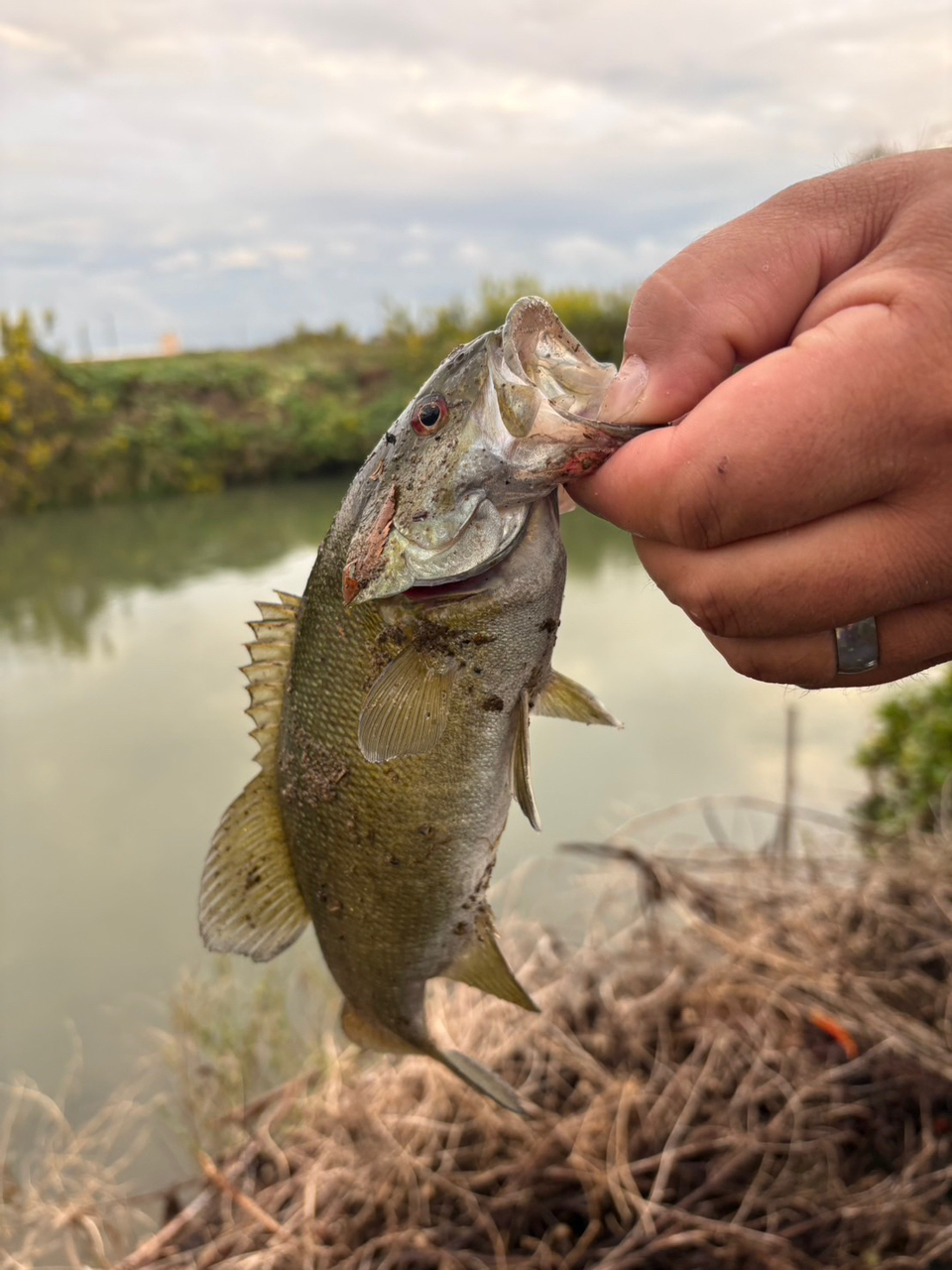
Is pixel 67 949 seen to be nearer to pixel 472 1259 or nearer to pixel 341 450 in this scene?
pixel 472 1259

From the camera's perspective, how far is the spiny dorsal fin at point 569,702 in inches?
64.6

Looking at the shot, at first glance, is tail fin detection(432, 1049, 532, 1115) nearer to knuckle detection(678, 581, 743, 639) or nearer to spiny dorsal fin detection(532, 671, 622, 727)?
spiny dorsal fin detection(532, 671, 622, 727)

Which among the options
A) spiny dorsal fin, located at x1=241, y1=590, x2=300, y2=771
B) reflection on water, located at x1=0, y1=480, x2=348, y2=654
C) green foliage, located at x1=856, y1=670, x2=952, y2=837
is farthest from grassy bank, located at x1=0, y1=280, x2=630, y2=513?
spiny dorsal fin, located at x1=241, y1=590, x2=300, y2=771

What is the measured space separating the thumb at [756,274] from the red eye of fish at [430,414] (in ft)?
1.08

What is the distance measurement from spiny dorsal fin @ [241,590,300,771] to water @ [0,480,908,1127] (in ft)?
4.22

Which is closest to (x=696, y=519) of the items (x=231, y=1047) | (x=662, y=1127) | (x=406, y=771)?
(x=406, y=771)

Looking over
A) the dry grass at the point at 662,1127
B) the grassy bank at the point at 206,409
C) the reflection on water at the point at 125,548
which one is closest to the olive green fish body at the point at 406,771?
the dry grass at the point at 662,1127

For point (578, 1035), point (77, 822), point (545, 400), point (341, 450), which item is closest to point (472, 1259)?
point (578, 1035)

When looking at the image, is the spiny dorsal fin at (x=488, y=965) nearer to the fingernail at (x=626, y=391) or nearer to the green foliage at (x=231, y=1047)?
the fingernail at (x=626, y=391)

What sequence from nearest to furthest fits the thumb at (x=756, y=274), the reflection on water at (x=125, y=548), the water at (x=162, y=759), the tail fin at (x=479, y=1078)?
the thumb at (x=756, y=274) < the tail fin at (x=479, y=1078) < the water at (x=162, y=759) < the reflection on water at (x=125, y=548)

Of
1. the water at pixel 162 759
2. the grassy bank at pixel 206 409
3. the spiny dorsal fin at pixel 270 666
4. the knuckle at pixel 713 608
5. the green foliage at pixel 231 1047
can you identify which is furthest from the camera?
the grassy bank at pixel 206 409

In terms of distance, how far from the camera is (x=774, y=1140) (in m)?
3.56

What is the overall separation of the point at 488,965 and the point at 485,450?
38.9 inches

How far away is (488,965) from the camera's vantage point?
70.3 inches
